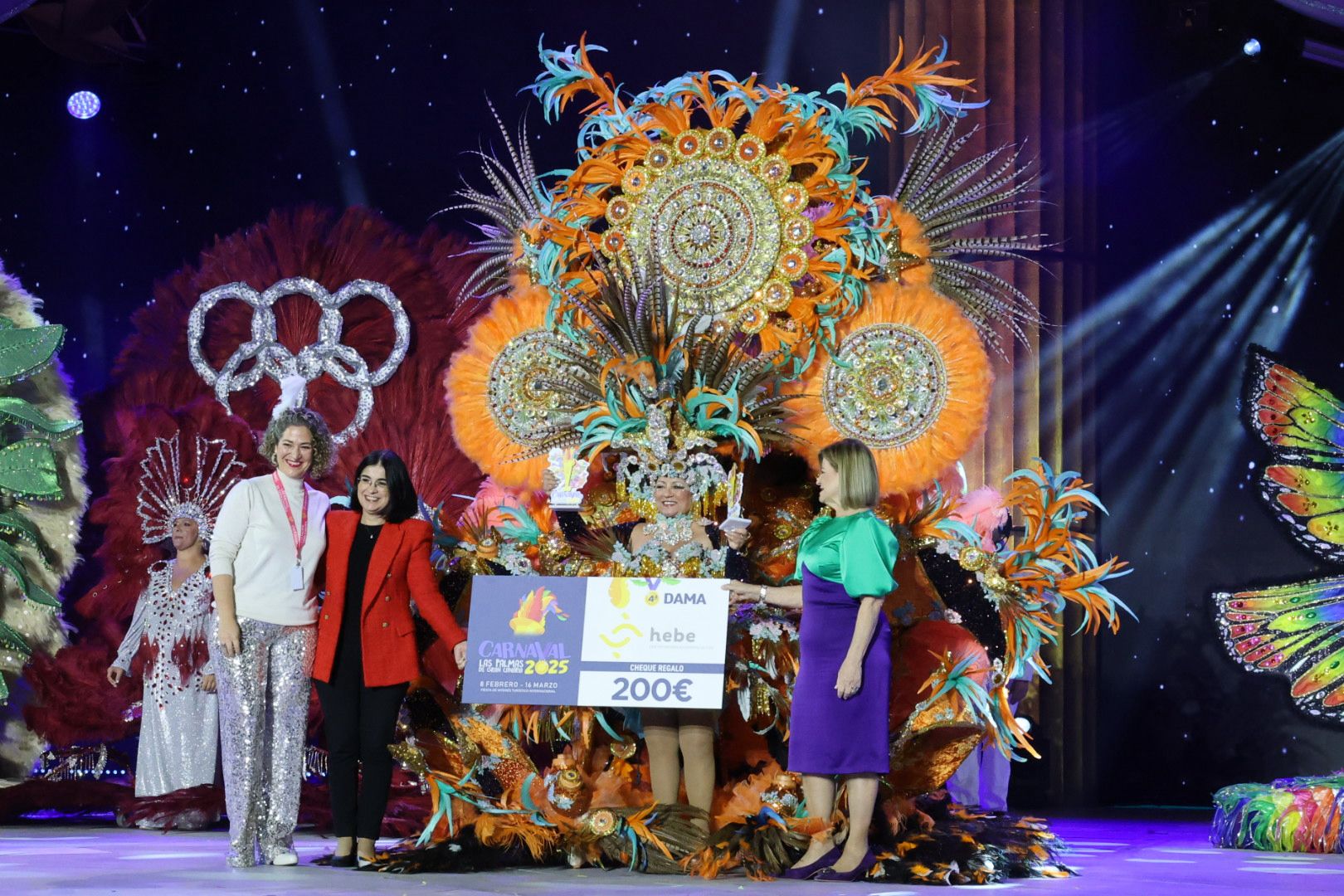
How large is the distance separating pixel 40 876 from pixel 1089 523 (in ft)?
18.5

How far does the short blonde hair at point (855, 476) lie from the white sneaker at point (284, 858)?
2140mm

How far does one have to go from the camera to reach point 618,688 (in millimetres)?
5293

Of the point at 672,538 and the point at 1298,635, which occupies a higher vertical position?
the point at 1298,635

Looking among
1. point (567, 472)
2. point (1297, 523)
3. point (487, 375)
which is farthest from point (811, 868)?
point (1297, 523)

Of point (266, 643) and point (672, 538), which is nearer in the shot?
point (266, 643)

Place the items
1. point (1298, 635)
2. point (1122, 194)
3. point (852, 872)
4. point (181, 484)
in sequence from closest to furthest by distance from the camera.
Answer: point (852, 872) → point (181, 484) → point (1298, 635) → point (1122, 194)

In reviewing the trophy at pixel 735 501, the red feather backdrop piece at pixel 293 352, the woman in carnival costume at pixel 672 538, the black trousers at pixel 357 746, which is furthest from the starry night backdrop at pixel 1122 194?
the black trousers at pixel 357 746

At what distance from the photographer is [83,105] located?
9.45 metres

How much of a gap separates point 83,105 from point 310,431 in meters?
4.85

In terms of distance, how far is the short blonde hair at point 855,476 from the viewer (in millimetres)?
5105

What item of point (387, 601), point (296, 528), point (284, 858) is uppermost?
point (296, 528)

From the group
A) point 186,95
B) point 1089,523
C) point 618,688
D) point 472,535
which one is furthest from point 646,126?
point 186,95

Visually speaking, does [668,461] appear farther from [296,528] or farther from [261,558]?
[261,558]

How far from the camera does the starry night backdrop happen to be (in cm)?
883
